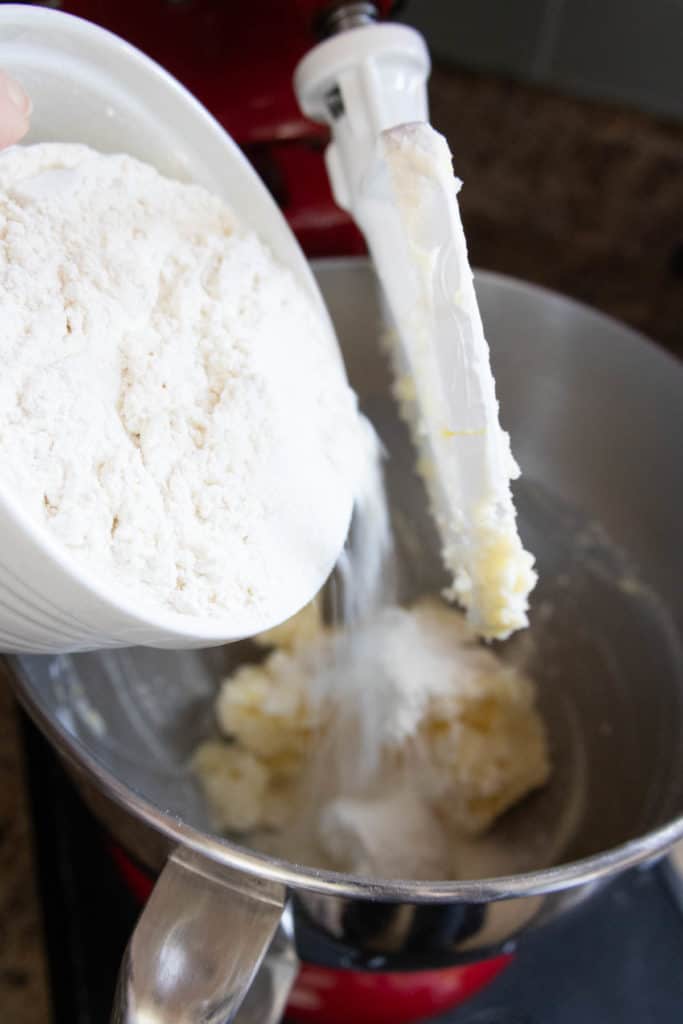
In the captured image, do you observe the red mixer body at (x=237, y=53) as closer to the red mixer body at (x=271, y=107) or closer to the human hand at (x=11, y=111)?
the red mixer body at (x=271, y=107)

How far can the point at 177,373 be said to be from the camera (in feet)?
1.21

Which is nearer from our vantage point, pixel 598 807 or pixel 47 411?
pixel 47 411

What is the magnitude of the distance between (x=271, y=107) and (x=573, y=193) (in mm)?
392

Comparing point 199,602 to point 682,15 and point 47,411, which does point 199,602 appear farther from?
point 682,15

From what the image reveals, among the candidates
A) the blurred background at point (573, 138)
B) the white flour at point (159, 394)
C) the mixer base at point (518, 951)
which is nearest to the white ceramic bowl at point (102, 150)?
the white flour at point (159, 394)

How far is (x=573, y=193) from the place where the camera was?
835 millimetres

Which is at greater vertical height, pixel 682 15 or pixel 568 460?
pixel 682 15

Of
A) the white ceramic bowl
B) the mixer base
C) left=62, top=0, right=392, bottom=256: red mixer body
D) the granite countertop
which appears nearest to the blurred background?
the granite countertop

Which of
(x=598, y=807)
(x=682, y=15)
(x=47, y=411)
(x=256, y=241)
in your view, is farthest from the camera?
(x=682, y=15)

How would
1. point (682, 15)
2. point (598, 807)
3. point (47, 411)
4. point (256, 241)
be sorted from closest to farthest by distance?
1. point (47, 411)
2. point (256, 241)
3. point (598, 807)
4. point (682, 15)

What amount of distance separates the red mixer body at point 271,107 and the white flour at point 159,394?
0.12 metres

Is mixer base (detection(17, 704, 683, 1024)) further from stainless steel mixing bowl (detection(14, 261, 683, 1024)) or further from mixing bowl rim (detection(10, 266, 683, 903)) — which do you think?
mixing bowl rim (detection(10, 266, 683, 903))

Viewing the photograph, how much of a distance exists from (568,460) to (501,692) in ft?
0.52

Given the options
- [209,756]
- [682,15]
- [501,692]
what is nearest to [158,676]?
[209,756]
